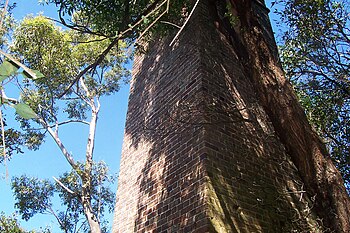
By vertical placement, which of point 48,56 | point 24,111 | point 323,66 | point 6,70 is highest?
point 48,56

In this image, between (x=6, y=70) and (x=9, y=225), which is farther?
(x=9, y=225)

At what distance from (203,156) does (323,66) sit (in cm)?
355

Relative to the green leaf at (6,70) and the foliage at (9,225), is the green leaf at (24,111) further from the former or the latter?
the foliage at (9,225)

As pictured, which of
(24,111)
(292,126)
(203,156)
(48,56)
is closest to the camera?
(24,111)

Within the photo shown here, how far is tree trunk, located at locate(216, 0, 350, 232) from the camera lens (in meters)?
3.08

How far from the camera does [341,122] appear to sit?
21.6 ft

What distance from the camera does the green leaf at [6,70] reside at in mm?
1011

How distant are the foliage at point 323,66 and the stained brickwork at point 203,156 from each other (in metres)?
1.71

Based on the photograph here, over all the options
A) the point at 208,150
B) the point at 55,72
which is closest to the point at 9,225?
the point at 55,72

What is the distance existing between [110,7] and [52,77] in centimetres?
663

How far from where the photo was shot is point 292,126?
3377 millimetres

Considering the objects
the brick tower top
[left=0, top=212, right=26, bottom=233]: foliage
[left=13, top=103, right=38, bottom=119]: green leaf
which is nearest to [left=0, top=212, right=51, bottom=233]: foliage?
[left=0, top=212, right=26, bottom=233]: foliage

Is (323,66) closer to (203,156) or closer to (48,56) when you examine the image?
(203,156)

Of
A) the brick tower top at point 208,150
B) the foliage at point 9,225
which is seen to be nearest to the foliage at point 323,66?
the brick tower top at point 208,150
